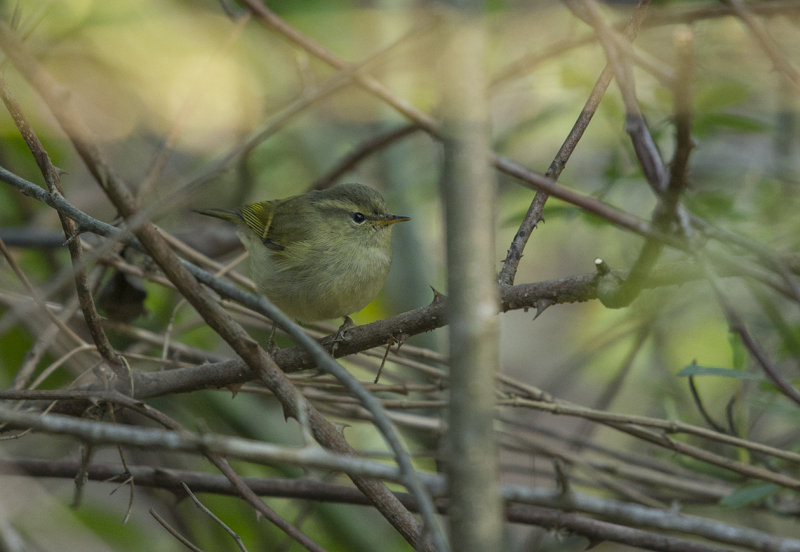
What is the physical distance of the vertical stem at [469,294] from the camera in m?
1.14

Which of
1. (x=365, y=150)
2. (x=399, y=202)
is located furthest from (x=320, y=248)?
(x=399, y=202)

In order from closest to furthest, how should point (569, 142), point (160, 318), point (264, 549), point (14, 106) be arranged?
1. point (14, 106)
2. point (569, 142)
3. point (264, 549)
4. point (160, 318)

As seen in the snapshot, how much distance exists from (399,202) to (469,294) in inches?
150

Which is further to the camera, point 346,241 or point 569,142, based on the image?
point 346,241

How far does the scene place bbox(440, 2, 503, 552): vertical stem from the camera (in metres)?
1.14

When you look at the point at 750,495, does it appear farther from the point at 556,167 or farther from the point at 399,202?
the point at 399,202

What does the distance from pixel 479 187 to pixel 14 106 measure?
4.50ft

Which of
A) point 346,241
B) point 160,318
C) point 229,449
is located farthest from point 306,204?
point 229,449

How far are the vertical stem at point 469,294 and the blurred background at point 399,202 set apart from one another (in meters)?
0.87

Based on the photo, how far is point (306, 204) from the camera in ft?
14.4

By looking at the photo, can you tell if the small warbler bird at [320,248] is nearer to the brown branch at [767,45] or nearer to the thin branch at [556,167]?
the thin branch at [556,167]

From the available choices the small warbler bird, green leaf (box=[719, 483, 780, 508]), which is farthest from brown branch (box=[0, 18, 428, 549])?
the small warbler bird

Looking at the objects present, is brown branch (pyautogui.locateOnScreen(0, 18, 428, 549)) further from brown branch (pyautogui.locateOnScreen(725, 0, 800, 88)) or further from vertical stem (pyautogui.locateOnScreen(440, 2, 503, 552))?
brown branch (pyautogui.locateOnScreen(725, 0, 800, 88))

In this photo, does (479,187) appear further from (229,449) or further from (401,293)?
(401,293)
